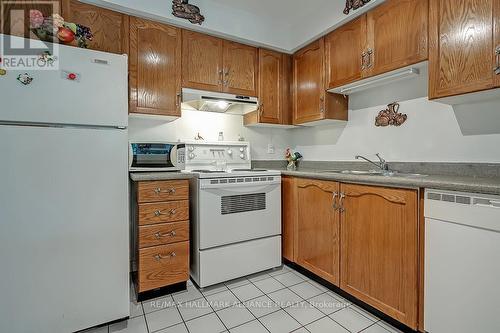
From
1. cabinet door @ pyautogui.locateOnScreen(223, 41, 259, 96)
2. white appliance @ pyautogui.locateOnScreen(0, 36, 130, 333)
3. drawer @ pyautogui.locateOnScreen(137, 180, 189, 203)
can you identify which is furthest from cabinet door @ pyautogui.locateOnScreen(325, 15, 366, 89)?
white appliance @ pyautogui.locateOnScreen(0, 36, 130, 333)

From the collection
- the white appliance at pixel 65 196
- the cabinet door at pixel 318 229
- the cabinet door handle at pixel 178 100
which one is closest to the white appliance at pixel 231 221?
the cabinet door at pixel 318 229

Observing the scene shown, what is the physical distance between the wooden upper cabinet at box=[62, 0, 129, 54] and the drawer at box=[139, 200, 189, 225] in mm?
1254

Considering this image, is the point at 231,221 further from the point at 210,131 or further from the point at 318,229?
the point at 210,131

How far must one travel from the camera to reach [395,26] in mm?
1735

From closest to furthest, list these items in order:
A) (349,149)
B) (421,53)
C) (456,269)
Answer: (456,269) → (421,53) → (349,149)

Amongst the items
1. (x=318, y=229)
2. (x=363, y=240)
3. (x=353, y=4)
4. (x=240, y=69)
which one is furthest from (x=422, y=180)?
(x=240, y=69)

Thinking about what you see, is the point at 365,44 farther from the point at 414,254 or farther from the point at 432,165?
the point at 414,254

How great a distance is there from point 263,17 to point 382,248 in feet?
7.75

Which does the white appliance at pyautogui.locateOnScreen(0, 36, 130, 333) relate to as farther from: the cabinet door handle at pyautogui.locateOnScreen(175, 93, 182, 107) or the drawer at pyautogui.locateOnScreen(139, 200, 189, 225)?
the cabinet door handle at pyautogui.locateOnScreen(175, 93, 182, 107)

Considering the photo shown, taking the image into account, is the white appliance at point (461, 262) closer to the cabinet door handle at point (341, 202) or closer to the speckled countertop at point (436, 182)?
the speckled countertop at point (436, 182)

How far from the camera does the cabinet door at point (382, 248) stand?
138cm

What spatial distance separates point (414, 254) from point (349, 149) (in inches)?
48.9

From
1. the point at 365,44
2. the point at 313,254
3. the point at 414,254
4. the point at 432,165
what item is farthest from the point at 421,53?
the point at 313,254

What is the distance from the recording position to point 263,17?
2521mm
